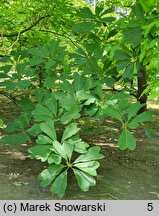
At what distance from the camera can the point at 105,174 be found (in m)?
3.52

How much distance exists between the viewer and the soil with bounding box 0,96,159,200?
2.98 m

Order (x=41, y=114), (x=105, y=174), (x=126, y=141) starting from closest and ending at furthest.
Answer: (x=126, y=141) < (x=41, y=114) < (x=105, y=174)

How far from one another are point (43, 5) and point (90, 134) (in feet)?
6.39

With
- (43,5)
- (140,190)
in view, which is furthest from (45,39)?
(140,190)

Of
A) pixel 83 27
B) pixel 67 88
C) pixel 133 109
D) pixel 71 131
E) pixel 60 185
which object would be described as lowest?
pixel 60 185

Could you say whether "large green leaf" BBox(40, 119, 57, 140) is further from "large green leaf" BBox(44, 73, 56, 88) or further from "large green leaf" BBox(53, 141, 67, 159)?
"large green leaf" BBox(44, 73, 56, 88)

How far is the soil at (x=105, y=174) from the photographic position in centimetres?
298

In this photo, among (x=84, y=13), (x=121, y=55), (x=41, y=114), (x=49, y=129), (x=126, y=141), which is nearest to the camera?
(x=126, y=141)

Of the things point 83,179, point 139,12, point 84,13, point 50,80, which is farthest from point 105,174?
point 139,12

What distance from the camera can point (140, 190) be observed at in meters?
3.19

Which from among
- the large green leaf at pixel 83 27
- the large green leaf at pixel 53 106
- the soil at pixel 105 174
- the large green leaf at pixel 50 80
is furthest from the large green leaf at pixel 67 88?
the soil at pixel 105 174

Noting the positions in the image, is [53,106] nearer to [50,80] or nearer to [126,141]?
[50,80]

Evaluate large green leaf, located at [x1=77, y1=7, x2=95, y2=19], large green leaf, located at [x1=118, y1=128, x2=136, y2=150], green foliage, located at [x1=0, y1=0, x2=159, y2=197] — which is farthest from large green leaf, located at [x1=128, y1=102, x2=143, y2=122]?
large green leaf, located at [x1=77, y1=7, x2=95, y2=19]

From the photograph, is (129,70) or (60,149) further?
(129,70)
